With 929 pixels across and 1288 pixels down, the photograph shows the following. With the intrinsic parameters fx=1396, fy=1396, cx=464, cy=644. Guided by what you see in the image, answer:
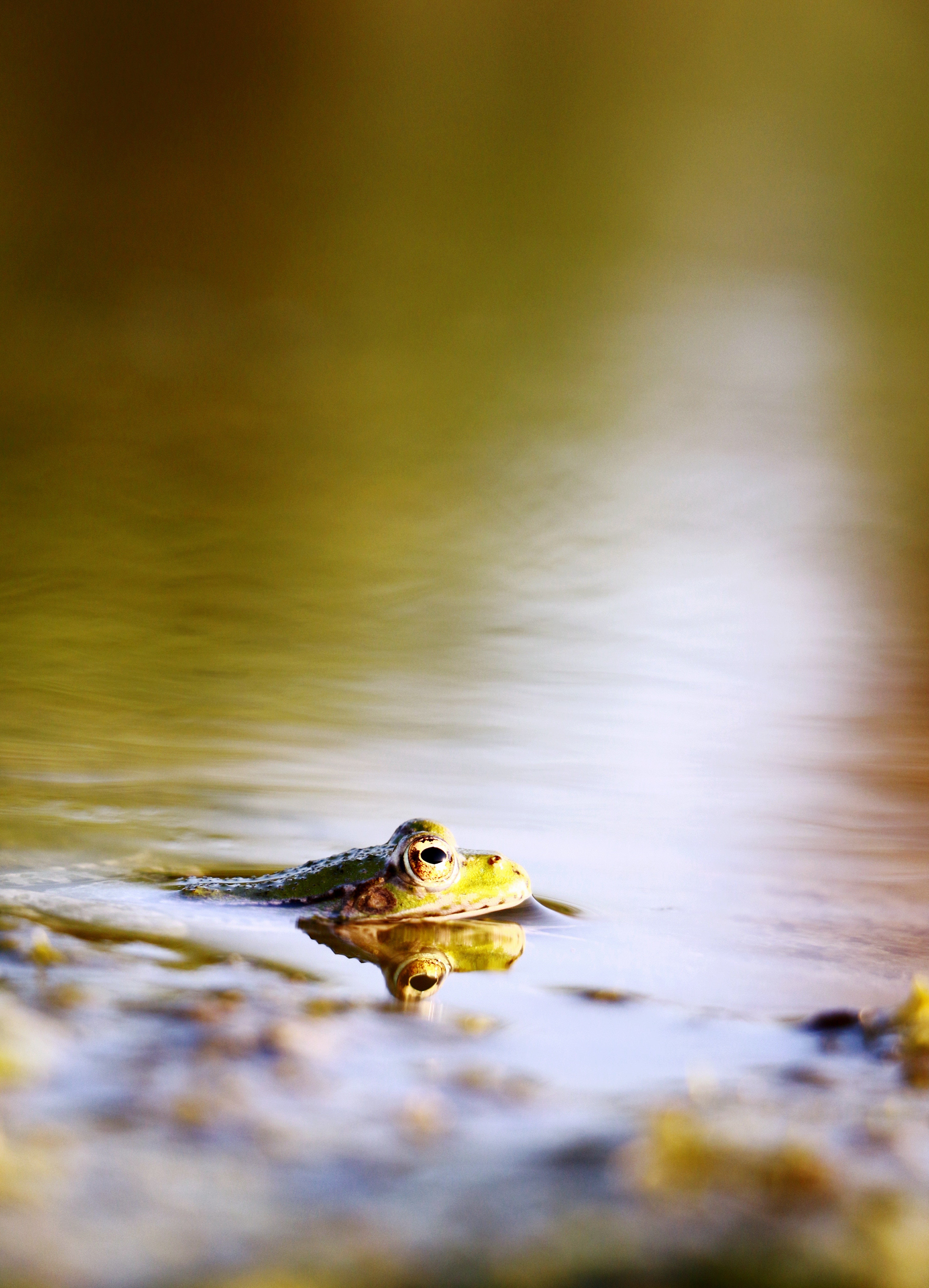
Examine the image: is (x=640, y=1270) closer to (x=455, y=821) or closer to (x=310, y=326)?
(x=455, y=821)

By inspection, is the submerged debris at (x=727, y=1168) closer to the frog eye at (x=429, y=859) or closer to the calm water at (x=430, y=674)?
the calm water at (x=430, y=674)

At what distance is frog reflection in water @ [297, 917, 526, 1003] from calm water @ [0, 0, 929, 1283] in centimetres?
5

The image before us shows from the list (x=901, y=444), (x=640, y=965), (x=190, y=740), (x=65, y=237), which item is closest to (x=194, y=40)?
(x=65, y=237)

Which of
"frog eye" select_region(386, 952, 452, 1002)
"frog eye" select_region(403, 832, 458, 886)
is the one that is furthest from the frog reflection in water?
"frog eye" select_region(403, 832, 458, 886)

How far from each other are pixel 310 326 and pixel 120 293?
2.86 metres

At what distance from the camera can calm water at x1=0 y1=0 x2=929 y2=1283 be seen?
1.96 meters

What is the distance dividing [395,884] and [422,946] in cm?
18

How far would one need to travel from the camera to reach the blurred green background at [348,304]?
254 inches

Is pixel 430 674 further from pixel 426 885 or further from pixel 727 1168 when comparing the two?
pixel 727 1168

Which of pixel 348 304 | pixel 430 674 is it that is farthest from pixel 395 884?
pixel 348 304

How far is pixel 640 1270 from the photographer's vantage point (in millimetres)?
1536

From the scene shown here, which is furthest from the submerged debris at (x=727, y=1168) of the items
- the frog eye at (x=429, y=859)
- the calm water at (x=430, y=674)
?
the frog eye at (x=429, y=859)

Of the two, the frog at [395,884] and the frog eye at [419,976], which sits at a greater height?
the frog at [395,884]

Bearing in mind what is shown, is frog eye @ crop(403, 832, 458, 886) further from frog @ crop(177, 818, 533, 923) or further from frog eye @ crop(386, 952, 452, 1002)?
frog eye @ crop(386, 952, 452, 1002)
